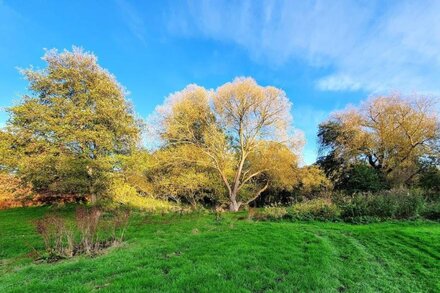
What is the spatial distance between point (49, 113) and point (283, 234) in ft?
45.1

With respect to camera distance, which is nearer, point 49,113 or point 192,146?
point 49,113

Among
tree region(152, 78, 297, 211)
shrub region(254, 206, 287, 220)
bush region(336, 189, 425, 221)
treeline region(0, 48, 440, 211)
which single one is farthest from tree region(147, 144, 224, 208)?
bush region(336, 189, 425, 221)

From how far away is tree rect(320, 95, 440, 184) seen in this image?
22.4 meters

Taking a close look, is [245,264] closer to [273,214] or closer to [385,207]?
[273,214]

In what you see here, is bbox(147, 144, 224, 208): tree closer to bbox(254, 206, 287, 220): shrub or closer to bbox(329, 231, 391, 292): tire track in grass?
bbox(254, 206, 287, 220): shrub

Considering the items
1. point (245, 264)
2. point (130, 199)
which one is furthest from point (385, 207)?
point (130, 199)

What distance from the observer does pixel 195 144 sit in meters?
21.3

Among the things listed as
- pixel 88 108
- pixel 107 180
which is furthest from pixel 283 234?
pixel 88 108

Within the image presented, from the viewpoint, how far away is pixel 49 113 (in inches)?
592

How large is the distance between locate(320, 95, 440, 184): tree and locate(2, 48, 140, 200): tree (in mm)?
19096

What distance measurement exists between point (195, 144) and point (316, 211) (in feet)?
35.5

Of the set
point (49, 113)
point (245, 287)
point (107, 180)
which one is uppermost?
point (49, 113)

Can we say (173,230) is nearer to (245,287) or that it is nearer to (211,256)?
(211,256)

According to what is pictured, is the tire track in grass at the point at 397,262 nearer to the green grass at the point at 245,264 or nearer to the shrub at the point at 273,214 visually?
the green grass at the point at 245,264
